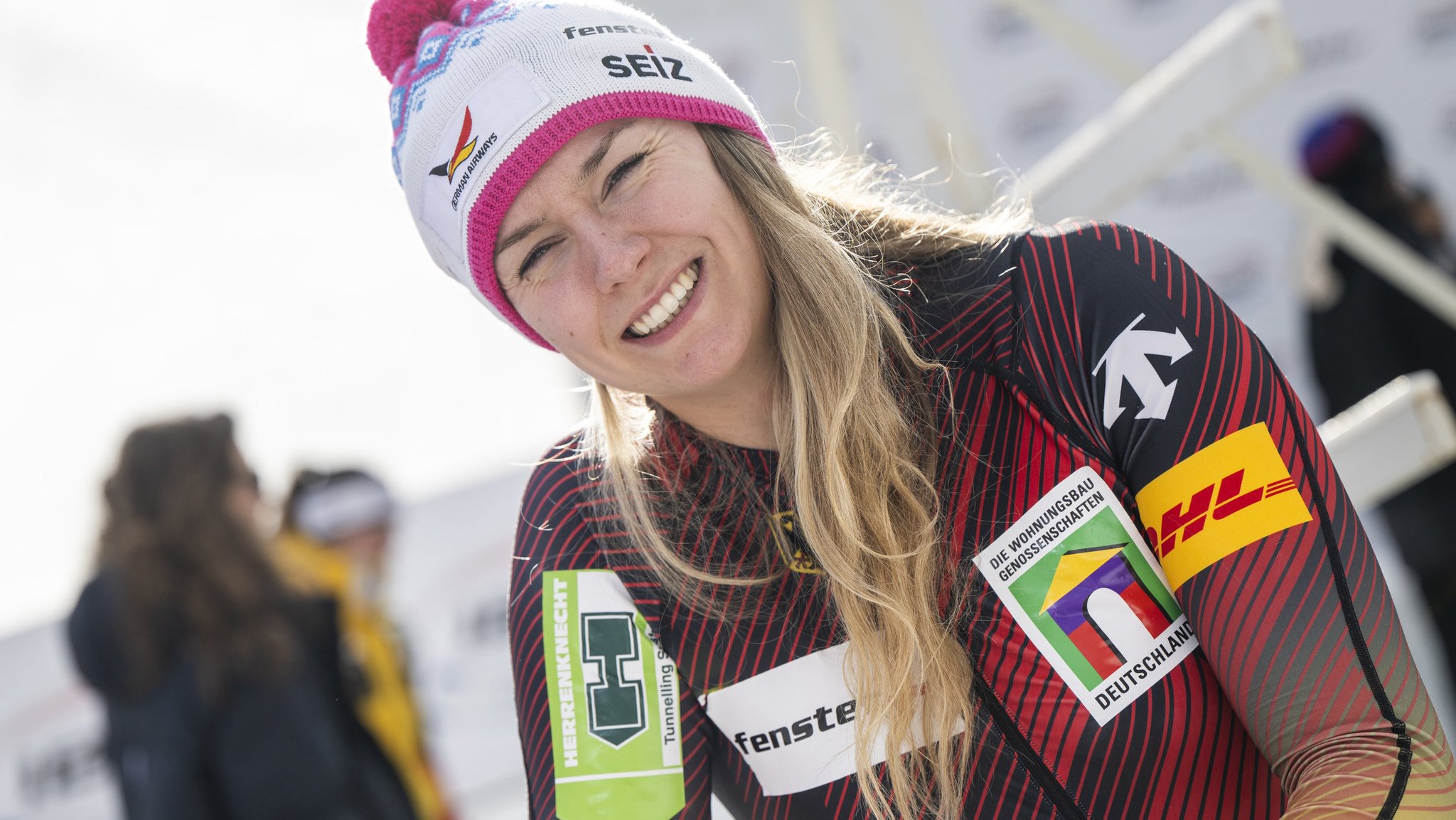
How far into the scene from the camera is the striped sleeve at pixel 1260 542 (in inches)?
42.8

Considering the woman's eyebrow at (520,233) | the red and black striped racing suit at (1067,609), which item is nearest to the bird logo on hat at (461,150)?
the woman's eyebrow at (520,233)

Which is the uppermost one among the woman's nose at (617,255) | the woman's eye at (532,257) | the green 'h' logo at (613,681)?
the woman's eye at (532,257)

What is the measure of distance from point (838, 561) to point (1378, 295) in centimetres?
279

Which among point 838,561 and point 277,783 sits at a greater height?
point 838,561

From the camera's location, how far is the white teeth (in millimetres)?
1266

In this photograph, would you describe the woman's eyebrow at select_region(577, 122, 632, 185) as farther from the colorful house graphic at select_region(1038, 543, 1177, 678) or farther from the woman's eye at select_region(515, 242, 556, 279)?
the colorful house graphic at select_region(1038, 543, 1177, 678)

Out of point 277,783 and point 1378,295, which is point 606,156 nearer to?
point 277,783

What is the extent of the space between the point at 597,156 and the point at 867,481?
475mm

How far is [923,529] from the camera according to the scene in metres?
1.24

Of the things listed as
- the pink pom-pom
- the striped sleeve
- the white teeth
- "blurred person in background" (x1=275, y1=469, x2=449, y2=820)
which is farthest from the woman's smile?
"blurred person in background" (x1=275, y1=469, x2=449, y2=820)

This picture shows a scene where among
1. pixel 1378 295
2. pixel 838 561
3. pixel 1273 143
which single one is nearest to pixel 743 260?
pixel 838 561

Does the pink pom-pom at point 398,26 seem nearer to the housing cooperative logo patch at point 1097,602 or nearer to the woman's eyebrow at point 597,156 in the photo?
the woman's eyebrow at point 597,156

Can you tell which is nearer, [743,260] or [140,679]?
[743,260]

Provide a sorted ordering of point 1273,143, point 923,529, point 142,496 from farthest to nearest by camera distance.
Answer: point 1273,143 → point 142,496 → point 923,529
